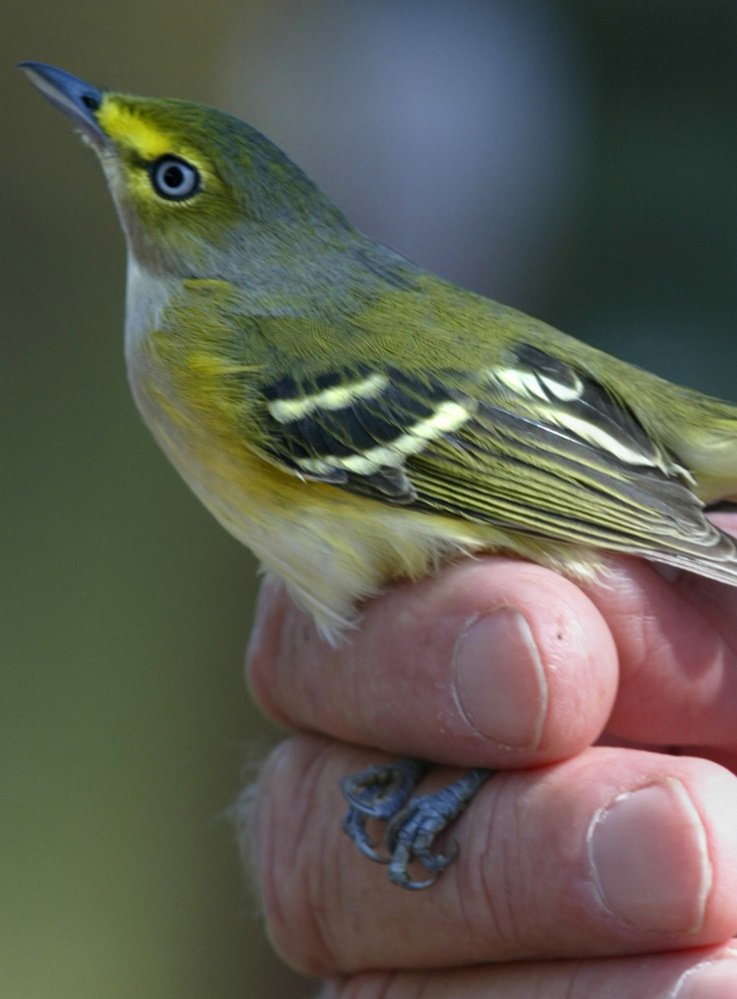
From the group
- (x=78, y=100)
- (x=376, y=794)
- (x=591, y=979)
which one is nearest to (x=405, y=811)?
(x=376, y=794)

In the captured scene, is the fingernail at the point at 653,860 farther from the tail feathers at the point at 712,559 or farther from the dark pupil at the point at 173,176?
the dark pupil at the point at 173,176

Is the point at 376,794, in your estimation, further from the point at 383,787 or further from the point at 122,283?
the point at 122,283

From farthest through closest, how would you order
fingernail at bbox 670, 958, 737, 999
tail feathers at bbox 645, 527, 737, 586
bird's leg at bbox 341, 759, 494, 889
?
bird's leg at bbox 341, 759, 494, 889 → tail feathers at bbox 645, 527, 737, 586 → fingernail at bbox 670, 958, 737, 999

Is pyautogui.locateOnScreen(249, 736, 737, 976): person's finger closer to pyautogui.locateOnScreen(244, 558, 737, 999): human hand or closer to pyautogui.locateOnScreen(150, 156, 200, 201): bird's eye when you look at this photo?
pyautogui.locateOnScreen(244, 558, 737, 999): human hand

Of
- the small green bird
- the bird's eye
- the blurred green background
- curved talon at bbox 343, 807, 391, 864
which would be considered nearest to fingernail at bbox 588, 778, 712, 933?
the small green bird

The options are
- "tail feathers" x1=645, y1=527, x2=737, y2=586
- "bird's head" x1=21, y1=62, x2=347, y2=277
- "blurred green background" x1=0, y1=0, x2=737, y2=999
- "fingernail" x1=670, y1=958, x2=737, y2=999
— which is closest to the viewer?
"fingernail" x1=670, y1=958, x2=737, y2=999

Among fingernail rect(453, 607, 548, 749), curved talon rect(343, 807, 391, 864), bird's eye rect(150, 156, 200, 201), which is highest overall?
bird's eye rect(150, 156, 200, 201)
